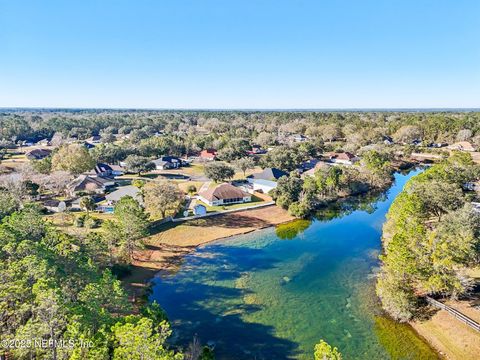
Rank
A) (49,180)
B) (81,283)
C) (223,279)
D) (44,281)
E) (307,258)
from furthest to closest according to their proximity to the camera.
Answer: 1. (49,180)
2. (307,258)
3. (223,279)
4. (81,283)
5. (44,281)

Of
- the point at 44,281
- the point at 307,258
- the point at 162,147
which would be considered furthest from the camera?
the point at 162,147

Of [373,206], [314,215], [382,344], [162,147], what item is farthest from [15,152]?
[382,344]

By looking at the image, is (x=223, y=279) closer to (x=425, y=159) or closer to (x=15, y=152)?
(x=425, y=159)

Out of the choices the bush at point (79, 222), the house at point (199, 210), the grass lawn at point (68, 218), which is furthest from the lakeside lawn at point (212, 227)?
the bush at point (79, 222)

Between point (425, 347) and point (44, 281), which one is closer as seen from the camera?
point (44, 281)

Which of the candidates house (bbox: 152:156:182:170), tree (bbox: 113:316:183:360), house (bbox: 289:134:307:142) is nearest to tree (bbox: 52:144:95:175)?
house (bbox: 152:156:182:170)

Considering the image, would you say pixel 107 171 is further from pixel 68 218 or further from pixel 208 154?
pixel 68 218

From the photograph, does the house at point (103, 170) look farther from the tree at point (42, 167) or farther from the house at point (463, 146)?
the house at point (463, 146)
